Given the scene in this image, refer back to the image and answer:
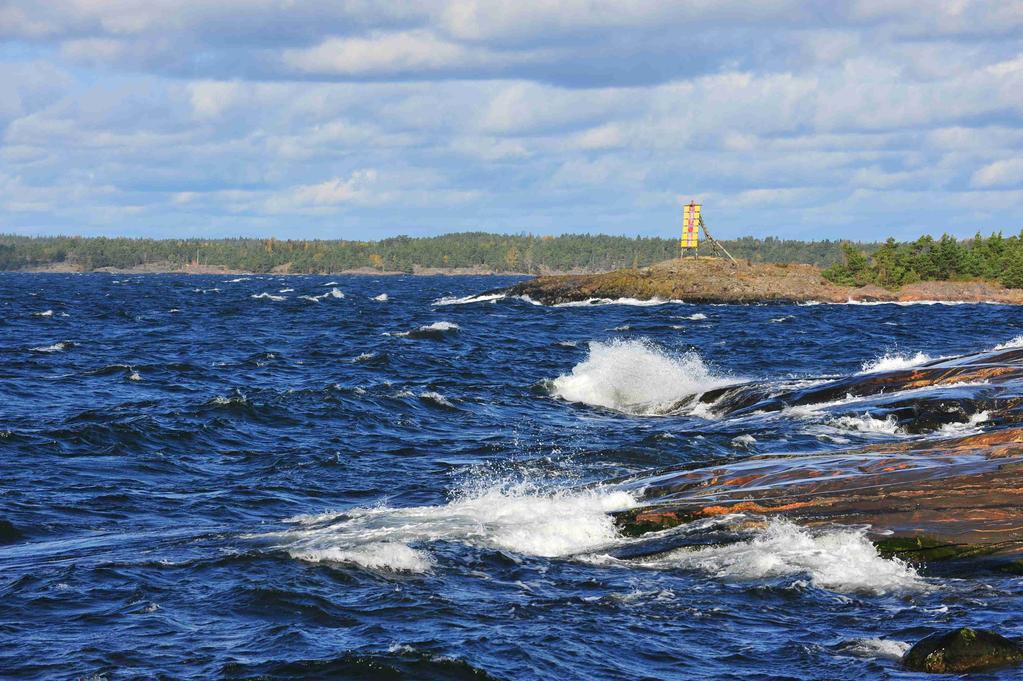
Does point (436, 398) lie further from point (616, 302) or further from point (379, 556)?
point (616, 302)

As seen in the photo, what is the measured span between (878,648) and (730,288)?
89711mm

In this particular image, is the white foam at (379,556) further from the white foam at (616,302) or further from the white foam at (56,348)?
the white foam at (616,302)

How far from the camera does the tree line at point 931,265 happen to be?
10562 cm

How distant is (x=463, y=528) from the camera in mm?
15188

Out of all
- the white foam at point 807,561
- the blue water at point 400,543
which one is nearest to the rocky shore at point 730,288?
the blue water at point 400,543

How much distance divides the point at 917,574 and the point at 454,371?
85.6 ft

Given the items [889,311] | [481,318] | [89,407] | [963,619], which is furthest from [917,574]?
[889,311]

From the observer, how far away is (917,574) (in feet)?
41.0

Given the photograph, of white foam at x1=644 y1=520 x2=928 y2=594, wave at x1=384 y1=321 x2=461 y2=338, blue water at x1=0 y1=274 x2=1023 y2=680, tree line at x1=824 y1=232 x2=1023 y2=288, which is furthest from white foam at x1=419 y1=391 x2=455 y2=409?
tree line at x1=824 y1=232 x2=1023 y2=288

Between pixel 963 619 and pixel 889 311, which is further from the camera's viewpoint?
pixel 889 311

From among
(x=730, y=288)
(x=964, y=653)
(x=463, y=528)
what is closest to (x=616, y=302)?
(x=730, y=288)

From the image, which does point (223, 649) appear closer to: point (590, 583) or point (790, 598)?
point (590, 583)

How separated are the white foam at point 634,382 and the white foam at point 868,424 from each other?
6321 millimetres

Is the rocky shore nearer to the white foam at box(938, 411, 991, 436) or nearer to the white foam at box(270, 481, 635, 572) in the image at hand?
the white foam at box(938, 411, 991, 436)
